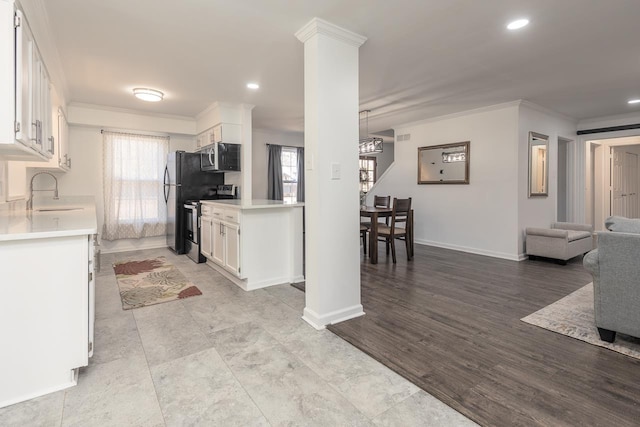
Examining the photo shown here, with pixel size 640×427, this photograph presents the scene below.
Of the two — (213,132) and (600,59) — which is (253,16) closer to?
(213,132)

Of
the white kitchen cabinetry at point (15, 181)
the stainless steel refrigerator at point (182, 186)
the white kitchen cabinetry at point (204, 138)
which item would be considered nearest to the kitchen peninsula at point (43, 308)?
the white kitchen cabinetry at point (15, 181)

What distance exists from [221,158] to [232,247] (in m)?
1.89

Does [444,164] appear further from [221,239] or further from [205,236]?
[205,236]

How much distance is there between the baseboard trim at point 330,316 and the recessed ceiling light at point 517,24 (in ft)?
8.30

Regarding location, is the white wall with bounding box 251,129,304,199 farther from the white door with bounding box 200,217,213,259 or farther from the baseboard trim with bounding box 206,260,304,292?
the baseboard trim with bounding box 206,260,304,292

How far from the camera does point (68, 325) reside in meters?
1.75

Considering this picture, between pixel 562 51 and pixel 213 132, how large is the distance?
14.7ft

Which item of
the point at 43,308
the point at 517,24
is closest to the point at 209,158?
the point at 43,308

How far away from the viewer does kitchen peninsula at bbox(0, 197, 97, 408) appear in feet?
5.28

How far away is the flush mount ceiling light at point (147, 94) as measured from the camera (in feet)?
13.7

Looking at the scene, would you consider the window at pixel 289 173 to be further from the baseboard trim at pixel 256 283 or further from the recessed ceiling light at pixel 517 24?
the recessed ceiling light at pixel 517 24

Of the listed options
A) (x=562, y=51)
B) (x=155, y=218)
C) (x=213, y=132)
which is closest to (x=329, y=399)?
(x=562, y=51)

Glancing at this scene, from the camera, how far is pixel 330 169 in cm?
255

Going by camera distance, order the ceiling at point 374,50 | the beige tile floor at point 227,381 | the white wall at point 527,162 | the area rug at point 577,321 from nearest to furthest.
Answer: the beige tile floor at point 227,381 → the area rug at point 577,321 → the ceiling at point 374,50 → the white wall at point 527,162
